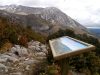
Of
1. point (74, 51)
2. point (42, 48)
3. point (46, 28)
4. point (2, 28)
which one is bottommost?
point (46, 28)

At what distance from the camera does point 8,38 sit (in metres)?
20.7

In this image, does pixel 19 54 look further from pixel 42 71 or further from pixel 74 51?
pixel 74 51

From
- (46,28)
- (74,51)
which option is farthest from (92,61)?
(46,28)

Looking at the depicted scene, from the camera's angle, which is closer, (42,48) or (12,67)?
(12,67)

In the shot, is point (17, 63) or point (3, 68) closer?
point (3, 68)

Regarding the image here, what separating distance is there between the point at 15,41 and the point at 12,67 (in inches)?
249

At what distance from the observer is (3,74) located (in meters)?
13.0

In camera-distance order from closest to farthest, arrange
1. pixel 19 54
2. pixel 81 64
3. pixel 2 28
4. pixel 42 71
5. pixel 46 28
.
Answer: pixel 42 71 → pixel 81 64 → pixel 19 54 → pixel 2 28 → pixel 46 28

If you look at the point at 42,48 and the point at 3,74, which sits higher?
the point at 3,74

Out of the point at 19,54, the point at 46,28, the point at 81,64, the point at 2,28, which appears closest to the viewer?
the point at 81,64

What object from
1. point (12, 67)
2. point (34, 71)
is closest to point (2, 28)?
point (12, 67)

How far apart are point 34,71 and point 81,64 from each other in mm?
3639

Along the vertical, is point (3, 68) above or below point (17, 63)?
above

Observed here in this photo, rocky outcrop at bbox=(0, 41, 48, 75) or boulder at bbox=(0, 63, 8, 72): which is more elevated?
boulder at bbox=(0, 63, 8, 72)
